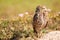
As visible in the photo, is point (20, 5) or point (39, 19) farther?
point (20, 5)

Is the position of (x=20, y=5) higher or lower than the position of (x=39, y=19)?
higher

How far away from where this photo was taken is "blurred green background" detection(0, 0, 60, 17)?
11.8m

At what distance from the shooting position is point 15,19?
1078 centimetres

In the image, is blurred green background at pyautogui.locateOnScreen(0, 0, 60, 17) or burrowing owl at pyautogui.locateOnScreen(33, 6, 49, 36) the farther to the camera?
blurred green background at pyautogui.locateOnScreen(0, 0, 60, 17)

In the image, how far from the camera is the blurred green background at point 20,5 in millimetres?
11836

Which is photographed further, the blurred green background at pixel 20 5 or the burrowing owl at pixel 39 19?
the blurred green background at pixel 20 5

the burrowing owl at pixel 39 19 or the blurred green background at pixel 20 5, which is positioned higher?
the blurred green background at pixel 20 5

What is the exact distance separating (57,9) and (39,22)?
11.3 ft

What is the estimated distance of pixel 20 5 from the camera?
39.9 ft

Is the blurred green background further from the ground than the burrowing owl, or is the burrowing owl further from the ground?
the blurred green background

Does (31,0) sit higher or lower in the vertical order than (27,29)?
higher

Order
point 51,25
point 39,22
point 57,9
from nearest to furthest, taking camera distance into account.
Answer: point 39,22, point 51,25, point 57,9

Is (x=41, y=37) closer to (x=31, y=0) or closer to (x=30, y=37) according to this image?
(x=30, y=37)

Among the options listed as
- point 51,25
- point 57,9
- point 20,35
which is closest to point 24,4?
point 57,9
